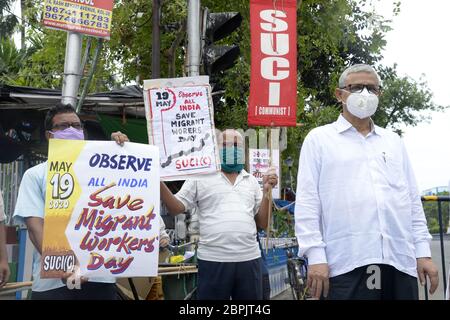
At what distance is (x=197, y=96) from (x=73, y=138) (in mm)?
1177

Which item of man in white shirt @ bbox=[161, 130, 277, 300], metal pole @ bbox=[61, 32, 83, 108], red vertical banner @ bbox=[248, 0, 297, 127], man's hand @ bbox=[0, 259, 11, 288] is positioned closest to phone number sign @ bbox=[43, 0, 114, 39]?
metal pole @ bbox=[61, 32, 83, 108]

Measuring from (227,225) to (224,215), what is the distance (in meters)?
0.09

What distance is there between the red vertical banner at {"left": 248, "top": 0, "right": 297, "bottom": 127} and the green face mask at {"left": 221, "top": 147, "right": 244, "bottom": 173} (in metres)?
1.52

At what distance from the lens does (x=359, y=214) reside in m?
3.16

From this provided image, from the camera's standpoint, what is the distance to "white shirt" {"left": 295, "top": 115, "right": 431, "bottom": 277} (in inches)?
124

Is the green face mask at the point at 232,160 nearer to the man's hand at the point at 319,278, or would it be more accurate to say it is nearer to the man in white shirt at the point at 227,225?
the man in white shirt at the point at 227,225

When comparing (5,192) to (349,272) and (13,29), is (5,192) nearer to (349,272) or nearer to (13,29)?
(349,272)

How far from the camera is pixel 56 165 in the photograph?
3293 millimetres

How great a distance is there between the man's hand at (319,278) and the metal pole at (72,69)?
330cm

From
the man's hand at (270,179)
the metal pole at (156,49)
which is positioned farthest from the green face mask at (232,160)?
the metal pole at (156,49)

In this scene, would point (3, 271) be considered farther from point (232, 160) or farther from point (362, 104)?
point (362, 104)

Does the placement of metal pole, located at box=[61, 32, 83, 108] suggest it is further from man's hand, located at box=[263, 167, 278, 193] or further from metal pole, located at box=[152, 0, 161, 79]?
metal pole, located at box=[152, 0, 161, 79]

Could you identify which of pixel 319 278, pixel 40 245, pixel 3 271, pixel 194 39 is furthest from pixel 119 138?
pixel 194 39
